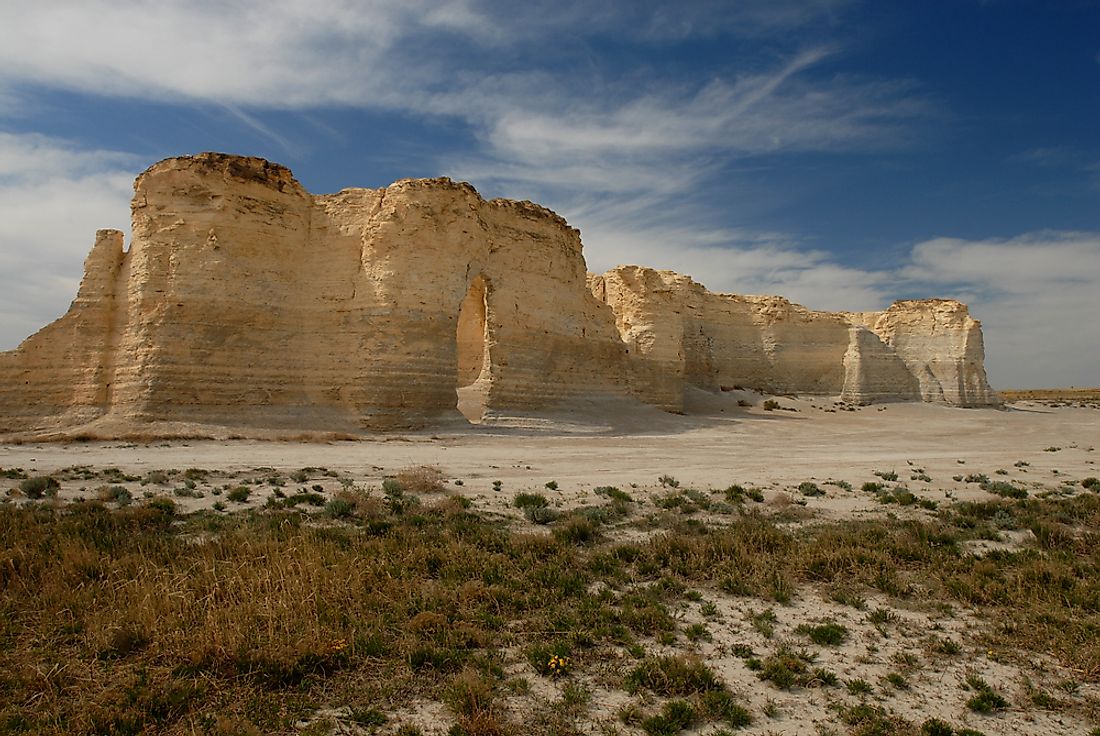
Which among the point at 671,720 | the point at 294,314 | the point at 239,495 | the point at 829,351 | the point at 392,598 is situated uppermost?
the point at 829,351

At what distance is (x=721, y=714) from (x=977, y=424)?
3960 centimetres

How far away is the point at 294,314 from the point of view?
22.6 meters

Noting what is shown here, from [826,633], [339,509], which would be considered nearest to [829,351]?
[339,509]

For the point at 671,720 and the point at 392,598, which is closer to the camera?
the point at 671,720

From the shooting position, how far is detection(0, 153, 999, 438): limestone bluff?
20.3m

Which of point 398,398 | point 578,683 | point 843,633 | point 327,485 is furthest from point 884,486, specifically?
point 398,398

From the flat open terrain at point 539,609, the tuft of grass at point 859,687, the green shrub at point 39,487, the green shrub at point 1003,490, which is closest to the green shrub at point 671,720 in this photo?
the flat open terrain at point 539,609

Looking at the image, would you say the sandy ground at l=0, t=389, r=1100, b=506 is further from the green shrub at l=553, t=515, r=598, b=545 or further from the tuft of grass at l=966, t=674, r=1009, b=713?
the tuft of grass at l=966, t=674, r=1009, b=713

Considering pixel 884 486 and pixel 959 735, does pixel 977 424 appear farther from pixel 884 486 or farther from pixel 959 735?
pixel 959 735

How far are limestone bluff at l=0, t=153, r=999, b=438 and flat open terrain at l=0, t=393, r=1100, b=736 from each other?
9.90 m

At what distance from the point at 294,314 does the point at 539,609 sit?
19797mm

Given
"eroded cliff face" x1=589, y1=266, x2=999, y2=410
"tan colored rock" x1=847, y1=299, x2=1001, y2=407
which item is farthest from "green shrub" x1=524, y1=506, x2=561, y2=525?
"tan colored rock" x1=847, y1=299, x2=1001, y2=407

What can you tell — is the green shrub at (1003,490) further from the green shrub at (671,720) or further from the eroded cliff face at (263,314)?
the eroded cliff face at (263,314)

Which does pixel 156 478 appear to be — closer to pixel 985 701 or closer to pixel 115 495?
pixel 115 495
